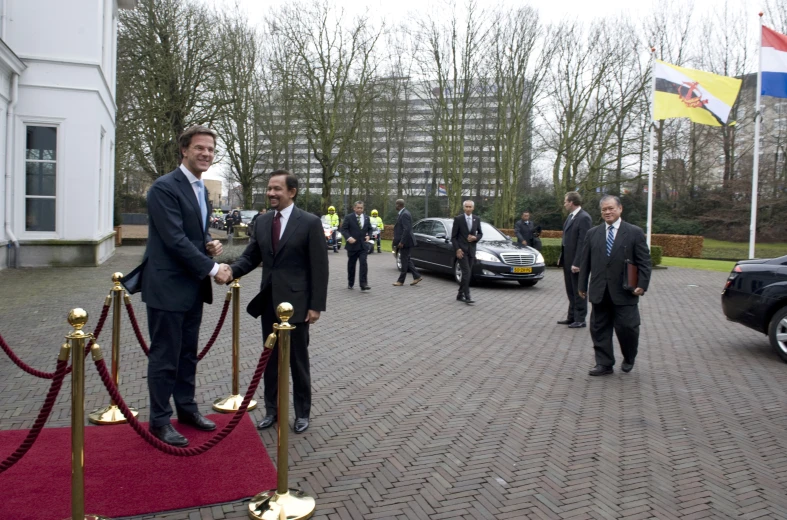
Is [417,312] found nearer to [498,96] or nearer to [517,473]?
[517,473]

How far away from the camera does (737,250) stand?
1208 inches

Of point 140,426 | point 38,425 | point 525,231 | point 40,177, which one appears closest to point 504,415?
point 140,426

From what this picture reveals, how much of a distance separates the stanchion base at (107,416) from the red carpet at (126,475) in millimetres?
140

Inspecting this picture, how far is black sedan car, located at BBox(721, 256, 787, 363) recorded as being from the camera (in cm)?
716

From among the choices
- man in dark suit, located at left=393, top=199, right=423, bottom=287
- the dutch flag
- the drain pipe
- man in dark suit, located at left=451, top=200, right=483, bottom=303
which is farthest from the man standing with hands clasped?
the dutch flag

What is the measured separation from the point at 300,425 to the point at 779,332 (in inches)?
230

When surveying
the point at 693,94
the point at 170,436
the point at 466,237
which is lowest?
the point at 170,436

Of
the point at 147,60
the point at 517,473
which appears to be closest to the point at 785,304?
the point at 517,473

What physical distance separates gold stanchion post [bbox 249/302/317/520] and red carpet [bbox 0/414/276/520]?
9.8 inches

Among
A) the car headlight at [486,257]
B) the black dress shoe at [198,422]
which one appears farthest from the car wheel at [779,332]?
the car headlight at [486,257]

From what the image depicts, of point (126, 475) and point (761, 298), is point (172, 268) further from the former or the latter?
point (761, 298)

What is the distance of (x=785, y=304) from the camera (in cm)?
723

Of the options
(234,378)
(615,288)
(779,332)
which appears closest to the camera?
(234,378)

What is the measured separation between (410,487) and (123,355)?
4.35 metres
